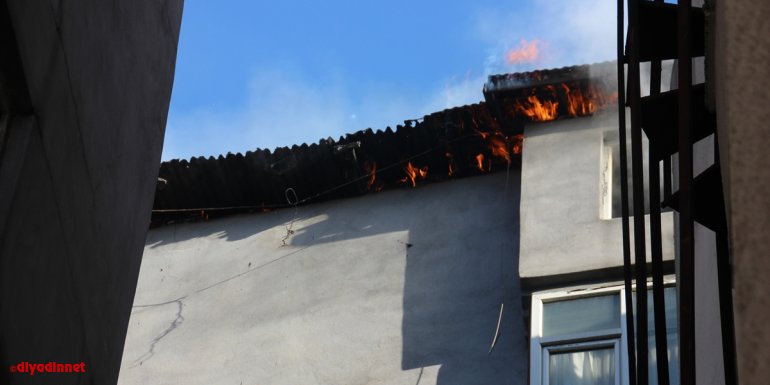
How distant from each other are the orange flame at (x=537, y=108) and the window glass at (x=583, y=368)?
3870mm

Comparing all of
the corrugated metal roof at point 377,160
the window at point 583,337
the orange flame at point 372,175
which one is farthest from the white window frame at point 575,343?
the orange flame at point 372,175

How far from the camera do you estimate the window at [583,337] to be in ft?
37.2

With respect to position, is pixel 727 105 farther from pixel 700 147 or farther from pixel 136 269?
pixel 136 269

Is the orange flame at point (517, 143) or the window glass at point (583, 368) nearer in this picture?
the window glass at point (583, 368)

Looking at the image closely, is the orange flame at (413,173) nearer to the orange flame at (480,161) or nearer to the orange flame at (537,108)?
the orange flame at (480,161)

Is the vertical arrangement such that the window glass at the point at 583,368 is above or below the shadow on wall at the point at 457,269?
below

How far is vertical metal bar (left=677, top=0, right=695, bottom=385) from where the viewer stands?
14.4ft

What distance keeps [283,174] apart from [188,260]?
167 cm

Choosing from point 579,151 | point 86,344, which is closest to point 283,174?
point 579,151

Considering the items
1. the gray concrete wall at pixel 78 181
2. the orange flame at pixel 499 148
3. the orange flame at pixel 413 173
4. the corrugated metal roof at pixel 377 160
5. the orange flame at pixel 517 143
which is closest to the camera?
the gray concrete wall at pixel 78 181

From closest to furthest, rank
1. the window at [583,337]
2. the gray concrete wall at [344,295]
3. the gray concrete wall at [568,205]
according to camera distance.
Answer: the window at [583,337], the gray concrete wall at [568,205], the gray concrete wall at [344,295]

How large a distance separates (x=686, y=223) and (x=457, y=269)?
937 centimetres

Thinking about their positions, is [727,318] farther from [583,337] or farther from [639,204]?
[583,337]

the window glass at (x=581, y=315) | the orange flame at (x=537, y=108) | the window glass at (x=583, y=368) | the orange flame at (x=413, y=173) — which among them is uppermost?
the orange flame at (x=537, y=108)
